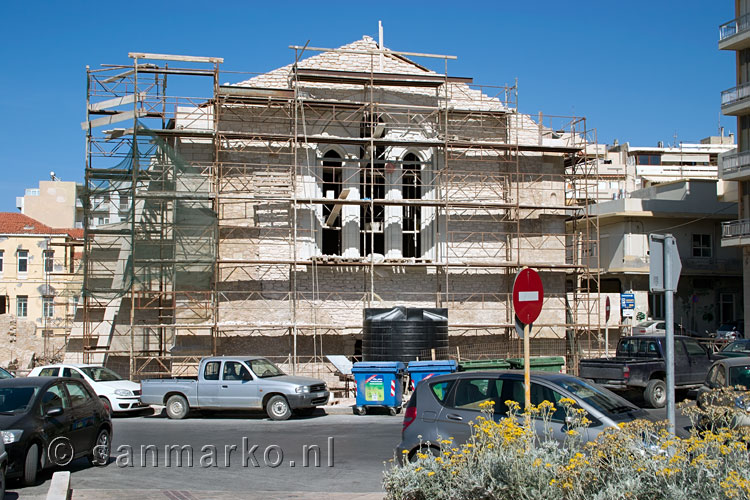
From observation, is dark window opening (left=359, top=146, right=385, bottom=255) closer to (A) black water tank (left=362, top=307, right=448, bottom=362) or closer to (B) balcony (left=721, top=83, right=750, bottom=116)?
(A) black water tank (left=362, top=307, right=448, bottom=362)

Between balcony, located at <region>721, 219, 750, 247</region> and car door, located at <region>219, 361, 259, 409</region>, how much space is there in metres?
22.3

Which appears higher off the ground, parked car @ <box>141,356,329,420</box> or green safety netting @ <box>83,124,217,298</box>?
green safety netting @ <box>83,124,217,298</box>

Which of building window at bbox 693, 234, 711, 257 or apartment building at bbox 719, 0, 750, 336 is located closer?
apartment building at bbox 719, 0, 750, 336

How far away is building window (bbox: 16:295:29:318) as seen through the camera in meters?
49.2

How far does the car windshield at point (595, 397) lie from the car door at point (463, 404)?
89cm

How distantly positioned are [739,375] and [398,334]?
10188mm

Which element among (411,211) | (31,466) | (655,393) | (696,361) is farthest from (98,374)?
(696,361)

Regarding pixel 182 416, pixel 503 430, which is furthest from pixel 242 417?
pixel 503 430

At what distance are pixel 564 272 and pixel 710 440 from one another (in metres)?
20.6

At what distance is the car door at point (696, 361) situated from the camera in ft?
62.4

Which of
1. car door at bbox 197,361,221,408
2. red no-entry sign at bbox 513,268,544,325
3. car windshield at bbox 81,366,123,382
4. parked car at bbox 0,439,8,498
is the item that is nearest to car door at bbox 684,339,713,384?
car door at bbox 197,361,221,408

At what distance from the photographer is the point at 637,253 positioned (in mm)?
37406

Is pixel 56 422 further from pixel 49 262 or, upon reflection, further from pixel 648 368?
pixel 49 262

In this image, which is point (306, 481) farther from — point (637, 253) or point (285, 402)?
point (637, 253)
